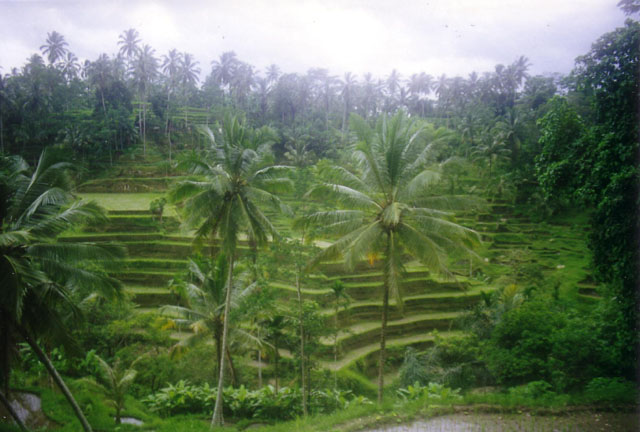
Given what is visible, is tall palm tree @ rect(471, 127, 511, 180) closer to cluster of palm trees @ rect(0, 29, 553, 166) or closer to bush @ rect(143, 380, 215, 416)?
cluster of palm trees @ rect(0, 29, 553, 166)

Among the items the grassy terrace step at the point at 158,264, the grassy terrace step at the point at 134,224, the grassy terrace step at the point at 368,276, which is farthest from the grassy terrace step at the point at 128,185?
the grassy terrace step at the point at 368,276

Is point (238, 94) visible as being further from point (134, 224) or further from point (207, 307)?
point (207, 307)

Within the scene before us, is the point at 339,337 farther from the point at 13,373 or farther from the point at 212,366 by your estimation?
the point at 13,373

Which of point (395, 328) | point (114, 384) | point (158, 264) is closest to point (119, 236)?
point (158, 264)

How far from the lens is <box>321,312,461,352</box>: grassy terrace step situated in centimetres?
1099

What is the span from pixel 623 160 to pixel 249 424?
799 cm

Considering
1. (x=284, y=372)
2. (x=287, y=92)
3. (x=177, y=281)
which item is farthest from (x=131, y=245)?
(x=287, y=92)

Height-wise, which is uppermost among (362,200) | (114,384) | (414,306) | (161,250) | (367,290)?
(362,200)

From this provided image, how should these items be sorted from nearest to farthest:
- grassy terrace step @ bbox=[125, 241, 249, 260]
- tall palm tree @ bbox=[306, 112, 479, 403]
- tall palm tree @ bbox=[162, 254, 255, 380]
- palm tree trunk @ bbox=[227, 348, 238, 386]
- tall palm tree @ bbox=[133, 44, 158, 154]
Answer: tall palm tree @ bbox=[306, 112, 479, 403]
tall palm tree @ bbox=[162, 254, 255, 380]
palm tree trunk @ bbox=[227, 348, 238, 386]
grassy terrace step @ bbox=[125, 241, 249, 260]
tall palm tree @ bbox=[133, 44, 158, 154]

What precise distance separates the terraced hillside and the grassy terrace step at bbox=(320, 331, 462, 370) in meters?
0.03

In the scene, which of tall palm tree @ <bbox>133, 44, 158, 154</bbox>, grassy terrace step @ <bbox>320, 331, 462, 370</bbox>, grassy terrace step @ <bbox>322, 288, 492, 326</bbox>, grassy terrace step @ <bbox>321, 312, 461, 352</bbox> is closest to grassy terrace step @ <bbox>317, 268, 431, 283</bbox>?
grassy terrace step @ <bbox>322, 288, 492, 326</bbox>

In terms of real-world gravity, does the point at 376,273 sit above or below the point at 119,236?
below

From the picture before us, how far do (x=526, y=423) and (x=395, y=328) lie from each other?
7481 mm

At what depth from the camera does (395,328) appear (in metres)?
11.8
